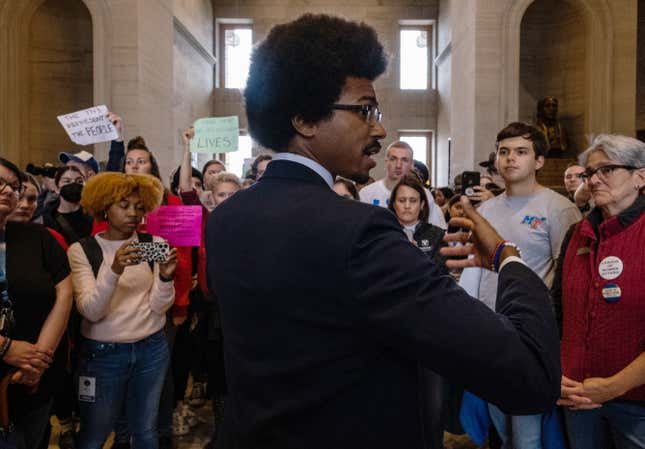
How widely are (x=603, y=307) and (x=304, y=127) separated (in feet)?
6.72

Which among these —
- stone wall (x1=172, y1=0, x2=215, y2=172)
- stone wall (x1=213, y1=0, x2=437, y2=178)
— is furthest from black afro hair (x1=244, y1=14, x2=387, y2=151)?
stone wall (x1=213, y1=0, x2=437, y2=178)

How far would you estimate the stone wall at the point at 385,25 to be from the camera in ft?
64.2

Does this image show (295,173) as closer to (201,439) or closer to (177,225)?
(177,225)

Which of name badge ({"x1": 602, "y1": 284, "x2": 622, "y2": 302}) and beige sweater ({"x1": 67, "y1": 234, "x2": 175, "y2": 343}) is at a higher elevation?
name badge ({"x1": 602, "y1": 284, "x2": 622, "y2": 302})

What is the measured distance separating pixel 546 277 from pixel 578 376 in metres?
0.87

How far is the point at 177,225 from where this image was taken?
355 cm

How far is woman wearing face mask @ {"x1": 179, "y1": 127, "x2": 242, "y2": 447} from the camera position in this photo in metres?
4.21

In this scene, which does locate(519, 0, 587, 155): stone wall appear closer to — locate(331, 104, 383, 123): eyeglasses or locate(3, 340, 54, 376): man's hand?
locate(3, 340, 54, 376): man's hand

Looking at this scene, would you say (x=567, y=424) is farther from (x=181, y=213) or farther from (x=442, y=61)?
(x=442, y=61)

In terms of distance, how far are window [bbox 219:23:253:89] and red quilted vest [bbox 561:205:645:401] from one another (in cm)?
1854

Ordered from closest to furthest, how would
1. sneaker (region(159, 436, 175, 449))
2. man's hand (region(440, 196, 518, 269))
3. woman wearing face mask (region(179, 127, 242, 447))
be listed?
man's hand (region(440, 196, 518, 269)) → sneaker (region(159, 436, 175, 449)) → woman wearing face mask (region(179, 127, 242, 447))

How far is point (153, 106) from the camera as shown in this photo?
10914mm

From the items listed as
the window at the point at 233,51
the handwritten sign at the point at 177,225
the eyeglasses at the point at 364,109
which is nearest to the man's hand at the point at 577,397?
the eyeglasses at the point at 364,109

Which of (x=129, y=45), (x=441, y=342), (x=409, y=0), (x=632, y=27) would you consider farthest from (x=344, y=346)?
(x=409, y=0)
